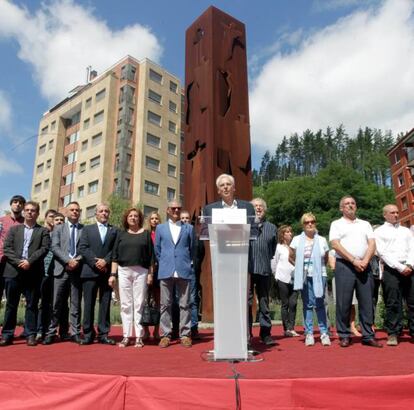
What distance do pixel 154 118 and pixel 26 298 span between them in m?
33.9

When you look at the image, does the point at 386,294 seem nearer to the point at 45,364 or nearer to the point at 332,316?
the point at 45,364

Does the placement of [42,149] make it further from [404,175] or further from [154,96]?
[404,175]

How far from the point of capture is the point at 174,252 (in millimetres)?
4543

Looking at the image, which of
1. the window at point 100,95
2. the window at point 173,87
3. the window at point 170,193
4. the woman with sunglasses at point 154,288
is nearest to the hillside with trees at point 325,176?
the window at point 170,193

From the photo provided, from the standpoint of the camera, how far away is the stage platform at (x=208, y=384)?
2.42 m

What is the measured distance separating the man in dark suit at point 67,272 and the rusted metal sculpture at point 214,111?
292 cm

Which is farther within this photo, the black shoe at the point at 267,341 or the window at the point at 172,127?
the window at the point at 172,127

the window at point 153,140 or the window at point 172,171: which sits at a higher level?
the window at point 153,140

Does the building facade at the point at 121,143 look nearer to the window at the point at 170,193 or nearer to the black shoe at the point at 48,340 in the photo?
the window at the point at 170,193

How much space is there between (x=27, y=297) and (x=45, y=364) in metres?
1.78

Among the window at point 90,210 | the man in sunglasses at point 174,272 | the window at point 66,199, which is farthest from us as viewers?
the window at point 66,199

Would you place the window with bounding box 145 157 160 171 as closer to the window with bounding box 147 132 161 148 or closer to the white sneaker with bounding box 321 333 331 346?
the window with bounding box 147 132 161 148

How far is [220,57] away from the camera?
8398mm

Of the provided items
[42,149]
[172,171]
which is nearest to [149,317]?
[172,171]
